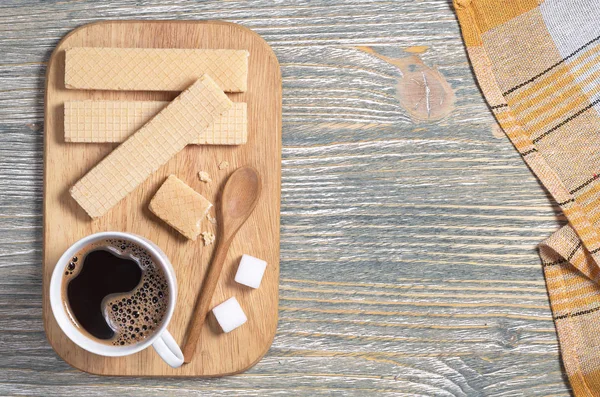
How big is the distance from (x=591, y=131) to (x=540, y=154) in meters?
0.08

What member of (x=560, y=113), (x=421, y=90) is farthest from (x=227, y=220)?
(x=560, y=113)

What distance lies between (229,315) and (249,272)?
0.20 feet

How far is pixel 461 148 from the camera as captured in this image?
2.64ft

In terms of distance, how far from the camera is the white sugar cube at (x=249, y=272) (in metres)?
0.75

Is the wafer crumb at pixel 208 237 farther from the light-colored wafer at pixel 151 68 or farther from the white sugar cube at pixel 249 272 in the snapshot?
the light-colored wafer at pixel 151 68

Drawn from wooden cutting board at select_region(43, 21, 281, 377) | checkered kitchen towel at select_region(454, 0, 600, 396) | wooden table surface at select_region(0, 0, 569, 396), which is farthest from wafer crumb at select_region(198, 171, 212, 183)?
checkered kitchen towel at select_region(454, 0, 600, 396)

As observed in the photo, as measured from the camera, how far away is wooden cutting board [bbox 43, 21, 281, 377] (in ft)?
2.50

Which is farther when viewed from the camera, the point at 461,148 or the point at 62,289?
the point at 461,148

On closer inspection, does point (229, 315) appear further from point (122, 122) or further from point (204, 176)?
point (122, 122)

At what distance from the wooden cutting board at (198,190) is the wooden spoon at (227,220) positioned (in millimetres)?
14

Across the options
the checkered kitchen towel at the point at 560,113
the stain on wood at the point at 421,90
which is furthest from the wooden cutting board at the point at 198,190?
the checkered kitchen towel at the point at 560,113

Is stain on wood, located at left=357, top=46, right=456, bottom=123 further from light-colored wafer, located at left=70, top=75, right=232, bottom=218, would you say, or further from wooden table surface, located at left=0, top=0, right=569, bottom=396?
light-colored wafer, located at left=70, top=75, right=232, bottom=218

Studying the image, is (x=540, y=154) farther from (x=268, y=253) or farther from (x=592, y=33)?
(x=268, y=253)

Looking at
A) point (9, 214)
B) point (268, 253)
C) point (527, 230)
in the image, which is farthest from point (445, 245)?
point (9, 214)
